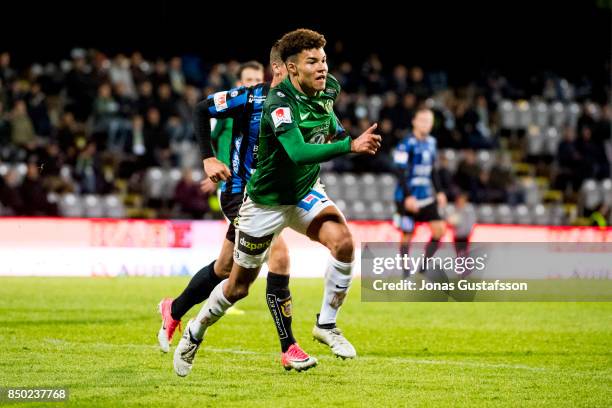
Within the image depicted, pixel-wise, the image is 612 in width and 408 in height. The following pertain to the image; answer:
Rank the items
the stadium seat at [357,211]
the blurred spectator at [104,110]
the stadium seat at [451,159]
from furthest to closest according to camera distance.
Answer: the stadium seat at [451,159] → the stadium seat at [357,211] → the blurred spectator at [104,110]

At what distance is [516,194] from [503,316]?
38.2 ft

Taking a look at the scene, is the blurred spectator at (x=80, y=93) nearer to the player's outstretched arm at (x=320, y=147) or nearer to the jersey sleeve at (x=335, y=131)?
the jersey sleeve at (x=335, y=131)

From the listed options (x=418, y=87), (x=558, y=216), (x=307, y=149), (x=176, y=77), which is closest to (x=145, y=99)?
(x=176, y=77)

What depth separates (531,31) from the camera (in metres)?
30.1

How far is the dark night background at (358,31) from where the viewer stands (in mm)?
25812

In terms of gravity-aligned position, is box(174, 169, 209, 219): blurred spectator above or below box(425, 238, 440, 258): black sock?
below

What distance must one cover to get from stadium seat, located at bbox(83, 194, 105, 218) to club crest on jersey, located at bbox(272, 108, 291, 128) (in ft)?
41.5

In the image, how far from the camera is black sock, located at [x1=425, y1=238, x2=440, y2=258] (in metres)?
14.6

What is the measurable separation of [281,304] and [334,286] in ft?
1.30

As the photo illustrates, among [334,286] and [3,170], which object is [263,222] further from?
[3,170]

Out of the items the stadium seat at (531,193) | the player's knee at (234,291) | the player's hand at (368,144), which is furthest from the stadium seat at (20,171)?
the player's hand at (368,144)

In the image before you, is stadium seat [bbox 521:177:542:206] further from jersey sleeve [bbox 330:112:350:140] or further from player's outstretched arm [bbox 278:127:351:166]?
player's outstretched arm [bbox 278:127:351:166]

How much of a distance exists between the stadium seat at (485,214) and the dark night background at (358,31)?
645 cm

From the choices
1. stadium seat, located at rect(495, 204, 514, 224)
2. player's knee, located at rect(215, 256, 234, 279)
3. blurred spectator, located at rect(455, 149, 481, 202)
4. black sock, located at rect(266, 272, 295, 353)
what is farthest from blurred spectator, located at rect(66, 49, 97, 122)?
black sock, located at rect(266, 272, 295, 353)
